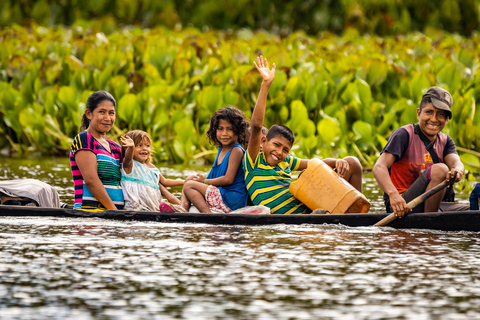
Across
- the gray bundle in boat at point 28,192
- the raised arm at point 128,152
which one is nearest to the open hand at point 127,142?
the raised arm at point 128,152

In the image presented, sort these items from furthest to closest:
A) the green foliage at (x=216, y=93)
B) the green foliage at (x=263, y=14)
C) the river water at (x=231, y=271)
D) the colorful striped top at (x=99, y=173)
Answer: the green foliage at (x=263, y=14) < the green foliage at (x=216, y=93) < the colorful striped top at (x=99, y=173) < the river water at (x=231, y=271)

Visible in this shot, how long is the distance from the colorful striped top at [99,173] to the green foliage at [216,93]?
14.0ft

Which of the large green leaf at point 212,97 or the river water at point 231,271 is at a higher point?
the large green leaf at point 212,97

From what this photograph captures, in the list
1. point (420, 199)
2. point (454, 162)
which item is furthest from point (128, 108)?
point (420, 199)

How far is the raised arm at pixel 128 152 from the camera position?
5648 millimetres

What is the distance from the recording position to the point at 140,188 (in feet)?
19.4

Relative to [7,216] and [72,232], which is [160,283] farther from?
[7,216]

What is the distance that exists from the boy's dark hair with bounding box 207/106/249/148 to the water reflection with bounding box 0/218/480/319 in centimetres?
74

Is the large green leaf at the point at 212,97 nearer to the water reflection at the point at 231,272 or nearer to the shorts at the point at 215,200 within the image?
the shorts at the point at 215,200

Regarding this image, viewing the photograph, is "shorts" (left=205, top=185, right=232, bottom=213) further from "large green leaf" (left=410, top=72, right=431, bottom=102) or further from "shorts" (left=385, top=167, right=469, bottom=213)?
"large green leaf" (left=410, top=72, right=431, bottom=102)

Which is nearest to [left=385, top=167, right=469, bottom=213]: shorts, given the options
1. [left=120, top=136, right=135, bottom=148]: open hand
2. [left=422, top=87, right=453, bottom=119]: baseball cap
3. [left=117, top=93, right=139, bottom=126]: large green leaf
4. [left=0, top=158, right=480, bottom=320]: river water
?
[left=0, top=158, right=480, bottom=320]: river water

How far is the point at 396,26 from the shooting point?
1875 centimetres

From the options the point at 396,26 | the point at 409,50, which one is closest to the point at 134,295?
the point at 409,50

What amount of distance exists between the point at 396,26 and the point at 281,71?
891 centimetres
